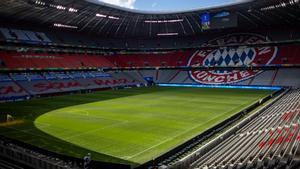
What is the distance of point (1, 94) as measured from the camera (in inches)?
1494

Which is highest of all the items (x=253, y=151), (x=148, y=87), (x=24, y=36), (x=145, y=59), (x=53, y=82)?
(x=24, y=36)

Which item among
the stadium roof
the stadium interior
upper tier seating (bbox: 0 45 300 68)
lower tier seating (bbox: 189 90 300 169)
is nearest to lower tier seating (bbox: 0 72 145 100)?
the stadium interior

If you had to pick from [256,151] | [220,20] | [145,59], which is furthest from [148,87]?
[256,151]

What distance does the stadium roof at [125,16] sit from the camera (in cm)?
3962

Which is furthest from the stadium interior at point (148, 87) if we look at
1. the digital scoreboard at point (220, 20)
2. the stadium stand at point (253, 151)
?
the digital scoreboard at point (220, 20)

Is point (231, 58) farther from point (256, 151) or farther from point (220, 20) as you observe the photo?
point (256, 151)

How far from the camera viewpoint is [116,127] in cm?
2147

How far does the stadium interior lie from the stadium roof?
0.67 ft

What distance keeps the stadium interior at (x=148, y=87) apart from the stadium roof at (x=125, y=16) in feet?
0.67

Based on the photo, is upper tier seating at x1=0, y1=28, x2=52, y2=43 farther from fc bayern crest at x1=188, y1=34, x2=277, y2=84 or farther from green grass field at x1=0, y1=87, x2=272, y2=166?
fc bayern crest at x1=188, y1=34, x2=277, y2=84

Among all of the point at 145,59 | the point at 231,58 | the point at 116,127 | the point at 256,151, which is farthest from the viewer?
the point at 145,59

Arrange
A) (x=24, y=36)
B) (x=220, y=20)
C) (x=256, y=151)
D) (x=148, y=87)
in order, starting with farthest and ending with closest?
(x=148, y=87)
(x=24, y=36)
(x=220, y=20)
(x=256, y=151)

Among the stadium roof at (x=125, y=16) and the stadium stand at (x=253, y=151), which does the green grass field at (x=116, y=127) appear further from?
the stadium roof at (x=125, y=16)

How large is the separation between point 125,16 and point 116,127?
1296 inches
